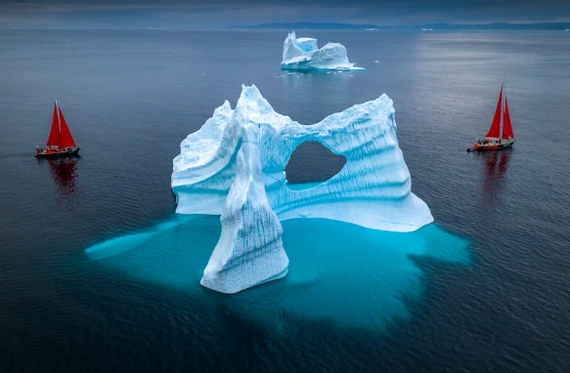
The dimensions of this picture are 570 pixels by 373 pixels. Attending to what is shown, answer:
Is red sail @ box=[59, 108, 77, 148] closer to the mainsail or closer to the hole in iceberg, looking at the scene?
the mainsail

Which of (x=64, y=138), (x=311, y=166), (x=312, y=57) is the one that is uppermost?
(x=312, y=57)

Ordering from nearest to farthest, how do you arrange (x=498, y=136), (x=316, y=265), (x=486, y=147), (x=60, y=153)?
(x=316, y=265) < (x=60, y=153) < (x=486, y=147) < (x=498, y=136)

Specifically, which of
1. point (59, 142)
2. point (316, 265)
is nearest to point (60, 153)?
point (59, 142)

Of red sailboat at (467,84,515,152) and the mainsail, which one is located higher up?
the mainsail

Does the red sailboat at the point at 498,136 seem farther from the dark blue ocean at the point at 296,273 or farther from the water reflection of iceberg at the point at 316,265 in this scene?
the water reflection of iceberg at the point at 316,265

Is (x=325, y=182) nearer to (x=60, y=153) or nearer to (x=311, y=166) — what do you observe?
(x=311, y=166)

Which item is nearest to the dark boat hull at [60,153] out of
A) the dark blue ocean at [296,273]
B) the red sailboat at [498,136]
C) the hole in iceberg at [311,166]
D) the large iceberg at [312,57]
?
the dark blue ocean at [296,273]

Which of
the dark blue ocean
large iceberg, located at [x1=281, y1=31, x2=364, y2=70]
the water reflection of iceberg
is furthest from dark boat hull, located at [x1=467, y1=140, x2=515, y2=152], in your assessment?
large iceberg, located at [x1=281, y1=31, x2=364, y2=70]
